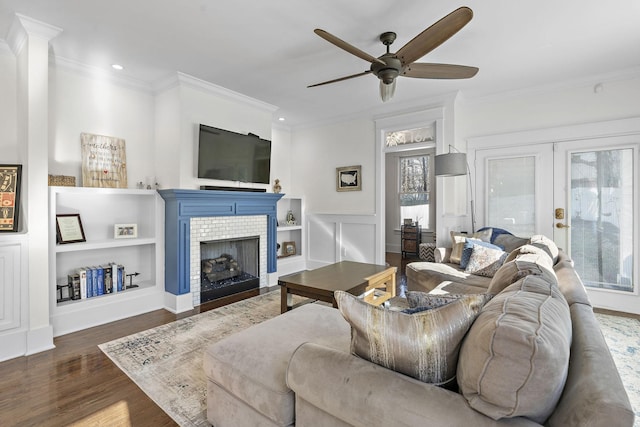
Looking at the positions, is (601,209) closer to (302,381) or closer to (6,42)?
(302,381)

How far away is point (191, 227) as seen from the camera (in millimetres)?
3787

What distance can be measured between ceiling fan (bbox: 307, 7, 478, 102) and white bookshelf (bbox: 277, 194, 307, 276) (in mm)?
3343

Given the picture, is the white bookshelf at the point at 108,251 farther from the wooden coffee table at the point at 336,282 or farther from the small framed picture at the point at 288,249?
the small framed picture at the point at 288,249

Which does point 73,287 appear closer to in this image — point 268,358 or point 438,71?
point 268,358

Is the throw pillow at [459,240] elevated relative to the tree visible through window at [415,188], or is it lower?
lower

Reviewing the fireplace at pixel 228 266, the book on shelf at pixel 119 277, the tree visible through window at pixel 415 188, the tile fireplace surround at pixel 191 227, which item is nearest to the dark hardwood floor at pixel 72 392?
the book on shelf at pixel 119 277

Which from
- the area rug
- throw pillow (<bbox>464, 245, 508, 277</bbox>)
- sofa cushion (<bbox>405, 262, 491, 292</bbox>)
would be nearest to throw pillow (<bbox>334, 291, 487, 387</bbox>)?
the area rug

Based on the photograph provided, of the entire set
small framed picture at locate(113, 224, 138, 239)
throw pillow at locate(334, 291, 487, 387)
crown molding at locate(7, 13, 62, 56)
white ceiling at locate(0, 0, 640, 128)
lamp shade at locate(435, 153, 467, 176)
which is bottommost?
throw pillow at locate(334, 291, 487, 387)

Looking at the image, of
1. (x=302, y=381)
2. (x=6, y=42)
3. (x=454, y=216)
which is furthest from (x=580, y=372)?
(x=6, y=42)

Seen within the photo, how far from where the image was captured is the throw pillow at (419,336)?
1062 millimetres

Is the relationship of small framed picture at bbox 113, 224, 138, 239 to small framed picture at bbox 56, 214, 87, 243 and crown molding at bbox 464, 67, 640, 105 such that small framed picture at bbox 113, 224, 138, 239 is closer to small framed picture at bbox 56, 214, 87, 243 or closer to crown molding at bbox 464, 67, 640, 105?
small framed picture at bbox 56, 214, 87, 243

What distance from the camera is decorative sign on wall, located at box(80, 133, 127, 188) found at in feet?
11.3

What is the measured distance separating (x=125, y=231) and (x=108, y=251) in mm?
283

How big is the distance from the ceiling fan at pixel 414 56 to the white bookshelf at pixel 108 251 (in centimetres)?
278
